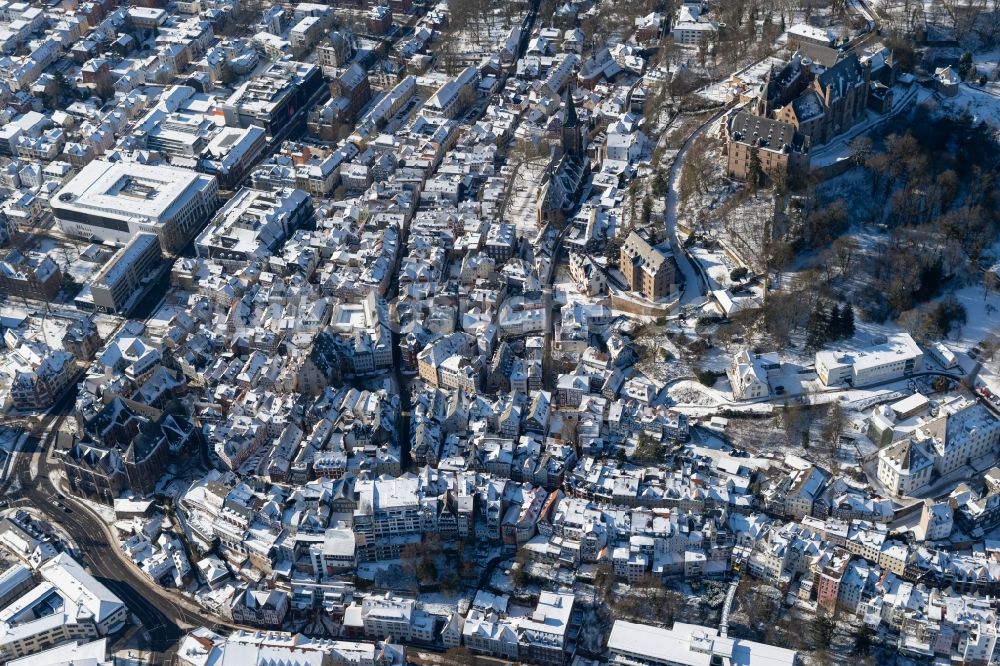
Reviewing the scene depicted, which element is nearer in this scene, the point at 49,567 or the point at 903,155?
the point at 49,567

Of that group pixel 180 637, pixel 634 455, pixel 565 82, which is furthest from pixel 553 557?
pixel 565 82

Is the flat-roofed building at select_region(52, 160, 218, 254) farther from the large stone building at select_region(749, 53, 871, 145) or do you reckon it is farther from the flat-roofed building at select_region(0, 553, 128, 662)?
the large stone building at select_region(749, 53, 871, 145)

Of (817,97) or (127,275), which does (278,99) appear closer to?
(127,275)

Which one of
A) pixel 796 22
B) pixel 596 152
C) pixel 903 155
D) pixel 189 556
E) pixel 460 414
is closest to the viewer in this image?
pixel 189 556

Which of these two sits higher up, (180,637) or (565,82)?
(565,82)

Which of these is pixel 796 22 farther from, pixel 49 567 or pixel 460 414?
pixel 49 567

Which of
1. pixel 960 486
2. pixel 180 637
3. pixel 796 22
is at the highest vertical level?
pixel 796 22

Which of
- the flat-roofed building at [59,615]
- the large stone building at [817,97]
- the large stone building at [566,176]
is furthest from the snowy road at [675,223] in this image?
the flat-roofed building at [59,615]
